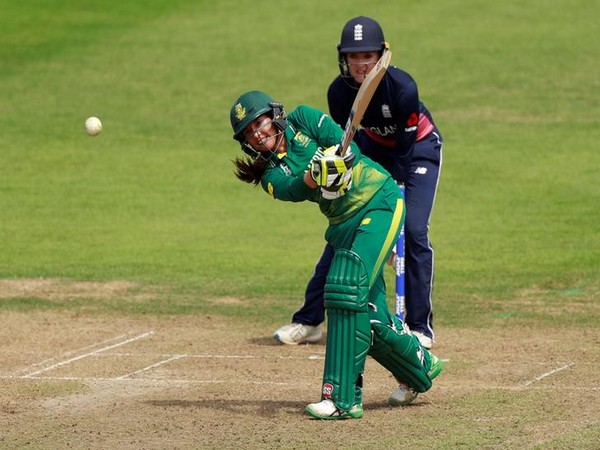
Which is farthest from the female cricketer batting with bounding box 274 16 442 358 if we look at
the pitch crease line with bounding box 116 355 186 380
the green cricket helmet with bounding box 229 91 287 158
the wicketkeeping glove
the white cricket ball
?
the white cricket ball

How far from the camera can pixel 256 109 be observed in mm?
7426

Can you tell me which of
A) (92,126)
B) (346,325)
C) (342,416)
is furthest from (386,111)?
(92,126)

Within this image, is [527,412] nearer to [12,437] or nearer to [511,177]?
[12,437]

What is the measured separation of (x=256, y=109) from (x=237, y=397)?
1.81 meters

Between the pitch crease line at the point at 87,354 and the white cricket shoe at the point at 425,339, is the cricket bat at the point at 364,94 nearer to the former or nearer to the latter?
the white cricket shoe at the point at 425,339

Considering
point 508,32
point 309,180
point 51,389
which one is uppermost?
point 508,32

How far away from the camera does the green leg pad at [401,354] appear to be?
7305 millimetres

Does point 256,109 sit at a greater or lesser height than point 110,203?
greater

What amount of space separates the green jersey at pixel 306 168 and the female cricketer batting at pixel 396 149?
1.25 meters

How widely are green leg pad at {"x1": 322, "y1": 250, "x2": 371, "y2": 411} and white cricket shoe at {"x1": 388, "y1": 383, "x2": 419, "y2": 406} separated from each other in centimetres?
50

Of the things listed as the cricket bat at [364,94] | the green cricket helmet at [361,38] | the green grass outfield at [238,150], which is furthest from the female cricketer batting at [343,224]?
the green cricket helmet at [361,38]

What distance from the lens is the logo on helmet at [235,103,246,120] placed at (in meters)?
7.45

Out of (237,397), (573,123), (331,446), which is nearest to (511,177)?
(573,123)

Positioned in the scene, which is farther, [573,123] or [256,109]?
[573,123]
